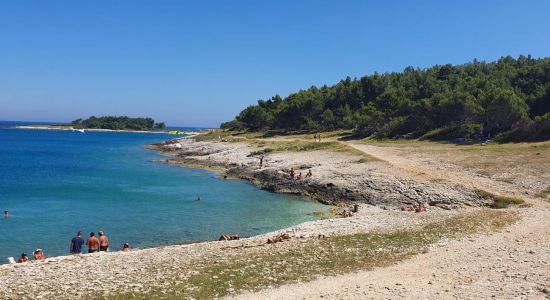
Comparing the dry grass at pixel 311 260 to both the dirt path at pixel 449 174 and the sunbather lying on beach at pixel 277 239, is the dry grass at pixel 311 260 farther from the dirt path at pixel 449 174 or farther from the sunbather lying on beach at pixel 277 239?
the dirt path at pixel 449 174

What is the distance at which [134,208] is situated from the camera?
4484 cm

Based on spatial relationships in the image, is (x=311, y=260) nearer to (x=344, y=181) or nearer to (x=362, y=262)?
(x=362, y=262)

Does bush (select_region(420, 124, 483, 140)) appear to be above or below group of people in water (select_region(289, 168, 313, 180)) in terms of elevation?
above

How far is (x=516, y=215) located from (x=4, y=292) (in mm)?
29638

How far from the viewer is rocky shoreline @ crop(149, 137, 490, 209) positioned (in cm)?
4153

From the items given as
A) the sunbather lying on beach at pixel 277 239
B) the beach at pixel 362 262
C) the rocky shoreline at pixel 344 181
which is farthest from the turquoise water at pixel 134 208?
the sunbather lying on beach at pixel 277 239

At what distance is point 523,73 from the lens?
107 meters

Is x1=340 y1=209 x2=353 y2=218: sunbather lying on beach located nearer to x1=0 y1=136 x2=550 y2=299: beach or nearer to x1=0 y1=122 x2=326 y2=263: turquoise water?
x1=0 y1=136 x2=550 y2=299: beach

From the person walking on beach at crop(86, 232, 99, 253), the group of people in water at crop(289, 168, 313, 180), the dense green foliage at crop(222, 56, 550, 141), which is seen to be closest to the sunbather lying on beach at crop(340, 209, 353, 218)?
the group of people in water at crop(289, 168, 313, 180)

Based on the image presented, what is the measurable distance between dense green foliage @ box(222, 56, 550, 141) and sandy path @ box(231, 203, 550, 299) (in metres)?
52.6

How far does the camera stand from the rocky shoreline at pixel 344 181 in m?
41.5

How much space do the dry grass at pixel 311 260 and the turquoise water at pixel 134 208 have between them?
37.8ft

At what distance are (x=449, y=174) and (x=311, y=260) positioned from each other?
105 ft

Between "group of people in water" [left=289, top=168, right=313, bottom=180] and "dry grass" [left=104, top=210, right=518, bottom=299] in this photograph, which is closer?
"dry grass" [left=104, top=210, right=518, bottom=299]
